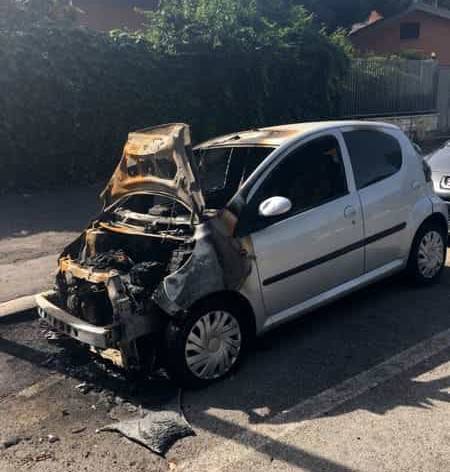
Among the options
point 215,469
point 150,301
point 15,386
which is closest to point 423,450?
point 215,469

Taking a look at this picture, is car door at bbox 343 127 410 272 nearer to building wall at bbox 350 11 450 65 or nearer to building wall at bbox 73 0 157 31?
building wall at bbox 73 0 157 31

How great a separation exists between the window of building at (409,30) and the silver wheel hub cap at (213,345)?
106ft

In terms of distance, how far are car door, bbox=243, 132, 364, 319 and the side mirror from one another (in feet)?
0.17

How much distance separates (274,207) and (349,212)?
89cm

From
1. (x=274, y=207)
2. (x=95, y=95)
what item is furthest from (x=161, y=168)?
(x=95, y=95)

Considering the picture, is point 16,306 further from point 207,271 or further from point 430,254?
point 430,254

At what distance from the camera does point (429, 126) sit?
784 inches

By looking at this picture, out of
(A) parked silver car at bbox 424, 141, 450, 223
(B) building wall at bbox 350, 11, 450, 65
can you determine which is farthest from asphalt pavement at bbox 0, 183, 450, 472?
(B) building wall at bbox 350, 11, 450, 65

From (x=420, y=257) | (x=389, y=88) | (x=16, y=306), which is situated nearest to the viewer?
(x=16, y=306)

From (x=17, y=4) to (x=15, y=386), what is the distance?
26.6ft

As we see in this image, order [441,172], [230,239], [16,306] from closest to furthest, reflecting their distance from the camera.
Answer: [230,239] → [16,306] → [441,172]

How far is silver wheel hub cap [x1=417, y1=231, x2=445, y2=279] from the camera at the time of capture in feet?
18.5

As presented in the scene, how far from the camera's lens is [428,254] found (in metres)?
5.67

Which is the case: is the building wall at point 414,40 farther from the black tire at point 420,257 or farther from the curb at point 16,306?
the curb at point 16,306
